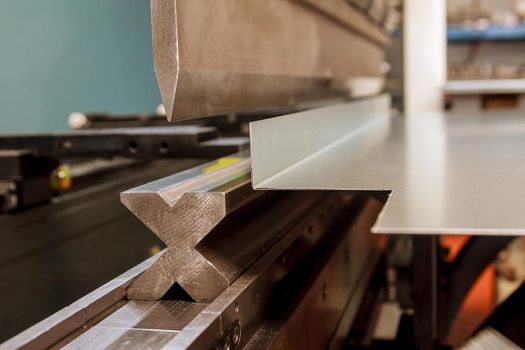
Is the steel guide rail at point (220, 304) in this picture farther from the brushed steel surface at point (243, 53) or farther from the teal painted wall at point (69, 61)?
the teal painted wall at point (69, 61)

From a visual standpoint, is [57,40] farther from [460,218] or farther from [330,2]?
[460,218]

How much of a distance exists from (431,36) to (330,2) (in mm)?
1768

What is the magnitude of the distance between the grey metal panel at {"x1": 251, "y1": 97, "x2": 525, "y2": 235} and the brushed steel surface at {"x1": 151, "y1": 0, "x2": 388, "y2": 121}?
8cm

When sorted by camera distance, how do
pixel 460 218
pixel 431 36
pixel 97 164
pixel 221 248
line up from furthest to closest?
pixel 431 36, pixel 97 164, pixel 221 248, pixel 460 218

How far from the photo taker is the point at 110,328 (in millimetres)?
642

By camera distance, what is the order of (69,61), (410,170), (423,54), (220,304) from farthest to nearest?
(423,54) < (69,61) < (410,170) < (220,304)

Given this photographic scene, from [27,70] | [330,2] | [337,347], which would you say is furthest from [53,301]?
[27,70]

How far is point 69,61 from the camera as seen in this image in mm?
2848

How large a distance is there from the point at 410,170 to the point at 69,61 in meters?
2.31

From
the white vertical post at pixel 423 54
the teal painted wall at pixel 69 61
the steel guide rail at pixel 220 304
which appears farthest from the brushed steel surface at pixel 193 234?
the white vertical post at pixel 423 54

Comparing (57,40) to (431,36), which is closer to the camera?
(57,40)

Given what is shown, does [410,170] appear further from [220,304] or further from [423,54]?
[423,54]

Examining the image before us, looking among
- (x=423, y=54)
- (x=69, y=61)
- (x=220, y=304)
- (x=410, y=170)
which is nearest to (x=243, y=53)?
(x=410, y=170)

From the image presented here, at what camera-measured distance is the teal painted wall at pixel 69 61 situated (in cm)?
268
